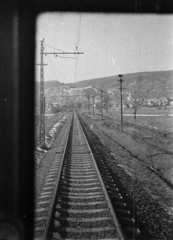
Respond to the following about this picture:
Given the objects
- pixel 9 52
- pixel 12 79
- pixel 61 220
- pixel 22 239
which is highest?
pixel 9 52

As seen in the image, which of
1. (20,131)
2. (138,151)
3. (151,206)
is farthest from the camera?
(138,151)

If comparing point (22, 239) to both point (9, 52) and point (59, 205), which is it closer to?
point (59, 205)

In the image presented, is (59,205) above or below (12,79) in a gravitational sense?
below

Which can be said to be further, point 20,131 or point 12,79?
point 20,131

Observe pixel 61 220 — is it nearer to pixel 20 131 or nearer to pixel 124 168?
pixel 20 131

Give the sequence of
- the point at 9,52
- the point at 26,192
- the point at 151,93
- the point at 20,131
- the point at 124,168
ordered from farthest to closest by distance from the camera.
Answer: the point at 151,93, the point at 124,168, the point at 20,131, the point at 26,192, the point at 9,52

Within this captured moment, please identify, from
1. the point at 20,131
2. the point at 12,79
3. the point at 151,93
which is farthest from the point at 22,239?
the point at 151,93

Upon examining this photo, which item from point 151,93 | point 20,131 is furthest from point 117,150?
point 151,93
